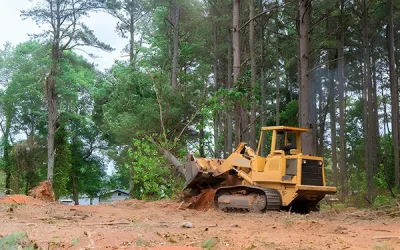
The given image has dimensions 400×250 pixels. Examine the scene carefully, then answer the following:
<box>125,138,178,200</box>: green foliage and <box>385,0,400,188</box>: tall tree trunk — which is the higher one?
<box>385,0,400,188</box>: tall tree trunk

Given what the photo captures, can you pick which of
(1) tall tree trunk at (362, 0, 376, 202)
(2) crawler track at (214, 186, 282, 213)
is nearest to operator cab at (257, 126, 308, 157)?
(2) crawler track at (214, 186, 282, 213)

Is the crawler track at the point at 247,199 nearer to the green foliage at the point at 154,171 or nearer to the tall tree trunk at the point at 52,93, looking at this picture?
the green foliage at the point at 154,171

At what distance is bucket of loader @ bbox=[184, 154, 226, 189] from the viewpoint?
14094 mm

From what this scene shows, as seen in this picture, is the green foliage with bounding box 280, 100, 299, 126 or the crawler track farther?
the green foliage with bounding box 280, 100, 299, 126

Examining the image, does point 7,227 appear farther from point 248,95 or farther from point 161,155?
point 161,155

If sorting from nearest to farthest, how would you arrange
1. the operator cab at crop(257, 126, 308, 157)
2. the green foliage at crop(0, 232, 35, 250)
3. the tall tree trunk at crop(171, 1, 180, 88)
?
1. the green foliage at crop(0, 232, 35, 250)
2. the operator cab at crop(257, 126, 308, 157)
3. the tall tree trunk at crop(171, 1, 180, 88)

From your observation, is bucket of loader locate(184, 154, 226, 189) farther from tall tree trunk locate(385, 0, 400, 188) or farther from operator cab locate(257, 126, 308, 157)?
tall tree trunk locate(385, 0, 400, 188)

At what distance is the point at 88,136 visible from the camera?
1756 inches

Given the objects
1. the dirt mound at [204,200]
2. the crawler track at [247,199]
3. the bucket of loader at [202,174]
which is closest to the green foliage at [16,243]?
the crawler track at [247,199]

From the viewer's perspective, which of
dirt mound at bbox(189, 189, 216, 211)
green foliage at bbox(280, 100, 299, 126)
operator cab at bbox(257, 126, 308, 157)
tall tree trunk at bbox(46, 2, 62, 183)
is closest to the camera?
operator cab at bbox(257, 126, 308, 157)

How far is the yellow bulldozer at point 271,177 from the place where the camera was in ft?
39.6

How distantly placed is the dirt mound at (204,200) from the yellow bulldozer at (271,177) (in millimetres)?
346

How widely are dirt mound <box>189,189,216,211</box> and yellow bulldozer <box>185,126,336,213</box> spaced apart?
0.35m

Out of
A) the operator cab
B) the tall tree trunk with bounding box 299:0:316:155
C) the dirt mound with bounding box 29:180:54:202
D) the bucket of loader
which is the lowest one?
the dirt mound with bounding box 29:180:54:202
